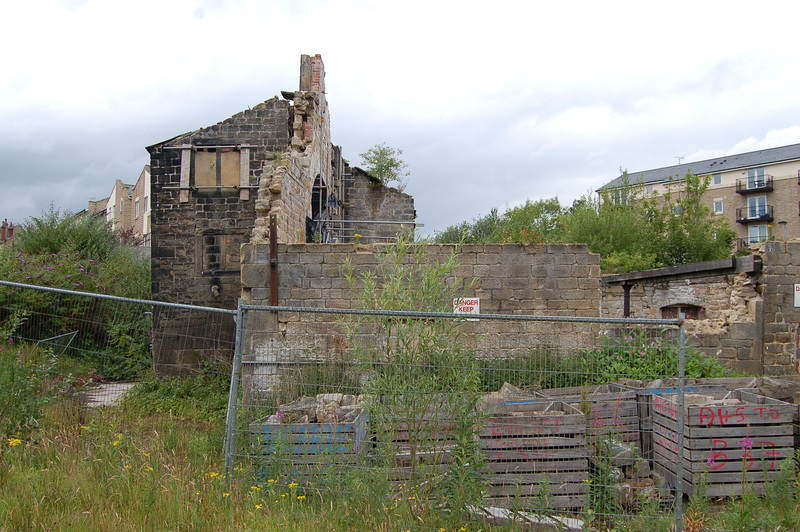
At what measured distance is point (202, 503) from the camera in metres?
3.96

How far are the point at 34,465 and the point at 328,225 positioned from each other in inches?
483

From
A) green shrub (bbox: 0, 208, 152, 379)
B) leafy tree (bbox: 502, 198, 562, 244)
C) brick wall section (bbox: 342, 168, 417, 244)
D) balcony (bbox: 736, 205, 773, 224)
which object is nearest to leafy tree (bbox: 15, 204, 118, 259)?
green shrub (bbox: 0, 208, 152, 379)

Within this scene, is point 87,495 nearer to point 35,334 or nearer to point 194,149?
point 35,334

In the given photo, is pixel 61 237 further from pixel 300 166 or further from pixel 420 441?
pixel 420 441

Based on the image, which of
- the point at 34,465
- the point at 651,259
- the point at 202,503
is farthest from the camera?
the point at 651,259

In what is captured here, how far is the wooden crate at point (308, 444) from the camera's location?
4.44 m

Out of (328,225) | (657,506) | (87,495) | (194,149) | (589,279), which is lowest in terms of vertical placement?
(657,506)

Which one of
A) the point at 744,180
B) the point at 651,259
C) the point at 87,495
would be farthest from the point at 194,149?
the point at 744,180

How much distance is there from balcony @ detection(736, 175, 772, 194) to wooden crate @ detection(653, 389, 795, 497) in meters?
57.4

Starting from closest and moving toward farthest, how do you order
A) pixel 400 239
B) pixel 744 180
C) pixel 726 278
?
A: pixel 400 239 → pixel 726 278 → pixel 744 180

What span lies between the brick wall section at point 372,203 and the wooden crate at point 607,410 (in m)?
14.1

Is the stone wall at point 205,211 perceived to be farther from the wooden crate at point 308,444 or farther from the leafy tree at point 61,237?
the wooden crate at point 308,444

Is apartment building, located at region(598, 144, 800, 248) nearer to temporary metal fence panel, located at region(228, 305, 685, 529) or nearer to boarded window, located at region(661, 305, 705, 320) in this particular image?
boarded window, located at region(661, 305, 705, 320)

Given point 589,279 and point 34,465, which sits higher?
point 589,279
